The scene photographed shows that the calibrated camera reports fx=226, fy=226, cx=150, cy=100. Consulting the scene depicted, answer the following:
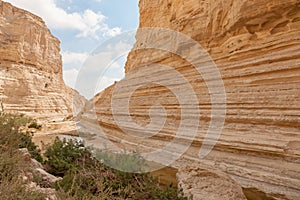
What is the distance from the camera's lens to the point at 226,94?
5309 millimetres

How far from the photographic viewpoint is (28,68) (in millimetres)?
21531

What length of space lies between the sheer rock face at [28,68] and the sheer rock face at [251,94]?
51.2ft

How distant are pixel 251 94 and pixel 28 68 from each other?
21866mm

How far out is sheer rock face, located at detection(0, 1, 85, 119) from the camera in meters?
19.2

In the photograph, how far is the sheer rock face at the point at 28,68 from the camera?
63.0ft

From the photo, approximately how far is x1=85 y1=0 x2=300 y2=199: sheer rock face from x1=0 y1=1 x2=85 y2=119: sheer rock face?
1560 cm

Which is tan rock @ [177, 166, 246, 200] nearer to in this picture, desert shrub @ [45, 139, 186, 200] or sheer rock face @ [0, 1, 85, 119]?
desert shrub @ [45, 139, 186, 200]

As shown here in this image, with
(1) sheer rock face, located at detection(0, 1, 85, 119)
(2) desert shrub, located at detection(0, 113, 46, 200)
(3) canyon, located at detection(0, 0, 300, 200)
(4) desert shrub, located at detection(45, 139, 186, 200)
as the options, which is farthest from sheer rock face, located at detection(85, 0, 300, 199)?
(1) sheer rock face, located at detection(0, 1, 85, 119)

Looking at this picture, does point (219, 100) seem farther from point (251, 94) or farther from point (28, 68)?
point (28, 68)

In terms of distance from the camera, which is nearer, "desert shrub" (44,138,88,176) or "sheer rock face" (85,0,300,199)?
"sheer rock face" (85,0,300,199)

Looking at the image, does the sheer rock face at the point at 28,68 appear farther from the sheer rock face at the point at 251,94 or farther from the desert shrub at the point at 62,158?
the sheer rock face at the point at 251,94

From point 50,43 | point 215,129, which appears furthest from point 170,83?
point 50,43

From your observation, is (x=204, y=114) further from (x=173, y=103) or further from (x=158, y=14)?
(x=158, y=14)

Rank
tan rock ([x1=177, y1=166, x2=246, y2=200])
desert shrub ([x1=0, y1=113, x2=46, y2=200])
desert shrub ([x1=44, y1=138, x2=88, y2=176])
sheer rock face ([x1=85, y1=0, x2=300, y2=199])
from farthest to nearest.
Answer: desert shrub ([x1=44, y1=138, x2=88, y2=176]) < sheer rock face ([x1=85, y1=0, x2=300, y2=199]) < tan rock ([x1=177, y1=166, x2=246, y2=200]) < desert shrub ([x1=0, y1=113, x2=46, y2=200])
